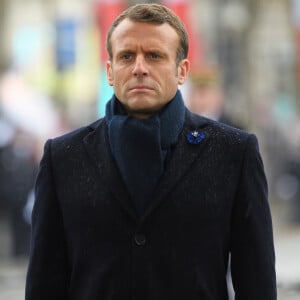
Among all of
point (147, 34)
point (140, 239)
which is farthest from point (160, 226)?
point (147, 34)

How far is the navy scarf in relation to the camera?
3.20m

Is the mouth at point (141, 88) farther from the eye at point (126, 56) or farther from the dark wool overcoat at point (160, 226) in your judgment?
the dark wool overcoat at point (160, 226)

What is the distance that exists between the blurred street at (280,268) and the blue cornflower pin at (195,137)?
4.84 meters

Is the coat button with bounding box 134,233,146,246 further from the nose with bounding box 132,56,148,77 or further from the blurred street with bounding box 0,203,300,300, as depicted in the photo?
the blurred street with bounding box 0,203,300,300

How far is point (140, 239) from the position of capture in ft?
10.4

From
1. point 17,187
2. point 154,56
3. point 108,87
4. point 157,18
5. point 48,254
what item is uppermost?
point 108,87

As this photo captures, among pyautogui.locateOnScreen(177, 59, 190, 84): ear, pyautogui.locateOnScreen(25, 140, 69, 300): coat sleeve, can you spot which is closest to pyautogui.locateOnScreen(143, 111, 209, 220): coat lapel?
pyautogui.locateOnScreen(177, 59, 190, 84): ear

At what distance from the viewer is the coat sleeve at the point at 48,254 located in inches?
130

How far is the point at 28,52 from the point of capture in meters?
23.1

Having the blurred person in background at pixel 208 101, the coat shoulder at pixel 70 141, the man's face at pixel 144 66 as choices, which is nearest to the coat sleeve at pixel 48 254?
the coat shoulder at pixel 70 141

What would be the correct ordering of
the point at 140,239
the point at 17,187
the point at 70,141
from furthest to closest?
the point at 17,187, the point at 70,141, the point at 140,239

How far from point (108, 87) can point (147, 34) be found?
13243 millimetres

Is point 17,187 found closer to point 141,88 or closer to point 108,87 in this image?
point 108,87

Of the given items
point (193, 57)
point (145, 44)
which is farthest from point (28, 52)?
point (145, 44)
